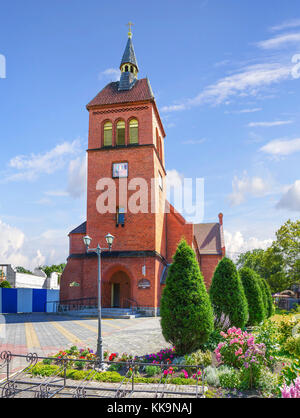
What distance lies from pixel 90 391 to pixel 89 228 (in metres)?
20.5

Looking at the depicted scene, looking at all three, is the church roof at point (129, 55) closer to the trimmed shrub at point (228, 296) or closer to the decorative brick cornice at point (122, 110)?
the decorative brick cornice at point (122, 110)

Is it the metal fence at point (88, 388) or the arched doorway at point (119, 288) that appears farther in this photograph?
the arched doorway at point (119, 288)

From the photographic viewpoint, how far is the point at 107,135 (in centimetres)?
2833

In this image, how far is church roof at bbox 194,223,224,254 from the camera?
138ft

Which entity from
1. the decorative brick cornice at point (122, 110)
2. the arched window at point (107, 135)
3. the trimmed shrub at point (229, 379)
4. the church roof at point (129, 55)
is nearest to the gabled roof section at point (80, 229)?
the arched window at point (107, 135)

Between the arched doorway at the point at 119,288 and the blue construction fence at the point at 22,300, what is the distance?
5562mm

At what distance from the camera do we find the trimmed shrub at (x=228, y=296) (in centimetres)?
1329

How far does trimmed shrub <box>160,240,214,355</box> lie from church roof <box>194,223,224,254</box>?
105ft

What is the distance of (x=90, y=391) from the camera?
22.3ft

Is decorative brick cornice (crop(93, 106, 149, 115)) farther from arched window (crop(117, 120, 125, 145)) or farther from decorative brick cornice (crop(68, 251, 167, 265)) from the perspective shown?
decorative brick cornice (crop(68, 251, 167, 265))

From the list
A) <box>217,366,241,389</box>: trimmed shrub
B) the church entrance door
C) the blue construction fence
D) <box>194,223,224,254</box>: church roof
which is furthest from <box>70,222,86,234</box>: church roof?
<box>217,366,241,389</box>: trimmed shrub

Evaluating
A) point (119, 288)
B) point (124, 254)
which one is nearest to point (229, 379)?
point (124, 254)

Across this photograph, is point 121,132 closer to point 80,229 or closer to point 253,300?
point 80,229
